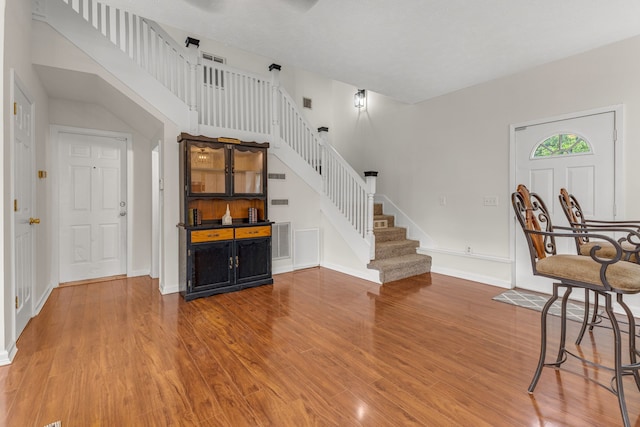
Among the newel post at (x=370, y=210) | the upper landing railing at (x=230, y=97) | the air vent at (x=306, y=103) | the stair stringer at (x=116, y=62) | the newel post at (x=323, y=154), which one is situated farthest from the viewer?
the air vent at (x=306, y=103)

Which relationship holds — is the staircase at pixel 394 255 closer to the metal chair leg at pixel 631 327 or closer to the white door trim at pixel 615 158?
the white door trim at pixel 615 158

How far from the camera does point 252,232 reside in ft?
13.6

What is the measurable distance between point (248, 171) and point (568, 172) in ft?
13.3

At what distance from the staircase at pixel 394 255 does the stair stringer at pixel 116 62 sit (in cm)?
323

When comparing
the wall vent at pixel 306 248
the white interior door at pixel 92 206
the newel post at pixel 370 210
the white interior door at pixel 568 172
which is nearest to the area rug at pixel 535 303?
the white interior door at pixel 568 172

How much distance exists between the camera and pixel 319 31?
9.81 feet

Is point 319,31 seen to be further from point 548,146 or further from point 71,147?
point 71,147

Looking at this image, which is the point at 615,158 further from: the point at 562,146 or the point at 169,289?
the point at 169,289

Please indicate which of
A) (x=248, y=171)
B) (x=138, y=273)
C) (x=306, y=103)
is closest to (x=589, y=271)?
(x=248, y=171)

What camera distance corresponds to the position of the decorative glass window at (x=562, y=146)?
345 centimetres

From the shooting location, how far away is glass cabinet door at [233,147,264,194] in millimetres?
4195

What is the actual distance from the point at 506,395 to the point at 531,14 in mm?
3130

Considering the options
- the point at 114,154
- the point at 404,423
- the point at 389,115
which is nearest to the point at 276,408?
the point at 404,423

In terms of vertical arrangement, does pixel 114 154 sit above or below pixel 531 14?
below
